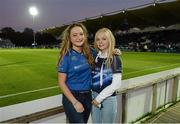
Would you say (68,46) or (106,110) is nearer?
(68,46)

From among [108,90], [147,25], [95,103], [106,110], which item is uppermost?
A: [147,25]

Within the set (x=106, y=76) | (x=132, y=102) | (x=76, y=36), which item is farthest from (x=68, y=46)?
(x=132, y=102)

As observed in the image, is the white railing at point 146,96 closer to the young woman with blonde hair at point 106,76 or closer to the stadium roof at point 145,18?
the young woman with blonde hair at point 106,76

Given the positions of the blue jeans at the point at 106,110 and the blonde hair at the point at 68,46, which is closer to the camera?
the blonde hair at the point at 68,46

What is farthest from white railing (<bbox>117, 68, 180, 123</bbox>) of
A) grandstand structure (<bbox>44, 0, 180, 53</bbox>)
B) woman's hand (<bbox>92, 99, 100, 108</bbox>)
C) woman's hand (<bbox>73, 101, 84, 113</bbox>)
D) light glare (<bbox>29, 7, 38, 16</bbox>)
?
light glare (<bbox>29, 7, 38, 16</bbox>)

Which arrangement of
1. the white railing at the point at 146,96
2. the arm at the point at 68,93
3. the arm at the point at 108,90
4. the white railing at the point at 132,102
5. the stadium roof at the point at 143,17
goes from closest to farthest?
1. the arm at the point at 68,93
2. the arm at the point at 108,90
3. the white railing at the point at 132,102
4. the white railing at the point at 146,96
5. the stadium roof at the point at 143,17

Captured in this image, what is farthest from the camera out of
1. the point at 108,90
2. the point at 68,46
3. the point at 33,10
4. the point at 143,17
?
the point at 33,10

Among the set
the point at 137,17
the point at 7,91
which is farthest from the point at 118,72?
the point at 137,17

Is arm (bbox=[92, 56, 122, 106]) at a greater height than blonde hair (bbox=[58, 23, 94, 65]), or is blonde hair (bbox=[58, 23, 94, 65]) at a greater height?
blonde hair (bbox=[58, 23, 94, 65])

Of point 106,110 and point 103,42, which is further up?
point 103,42

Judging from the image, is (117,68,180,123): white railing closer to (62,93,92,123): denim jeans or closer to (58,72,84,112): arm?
(62,93,92,123): denim jeans

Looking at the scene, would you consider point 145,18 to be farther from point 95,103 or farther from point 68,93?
point 68,93

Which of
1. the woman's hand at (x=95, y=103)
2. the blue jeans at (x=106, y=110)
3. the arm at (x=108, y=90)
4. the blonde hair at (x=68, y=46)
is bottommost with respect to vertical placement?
the blue jeans at (x=106, y=110)

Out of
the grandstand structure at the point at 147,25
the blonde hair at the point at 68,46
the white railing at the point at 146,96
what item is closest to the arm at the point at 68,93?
the blonde hair at the point at 68,46
